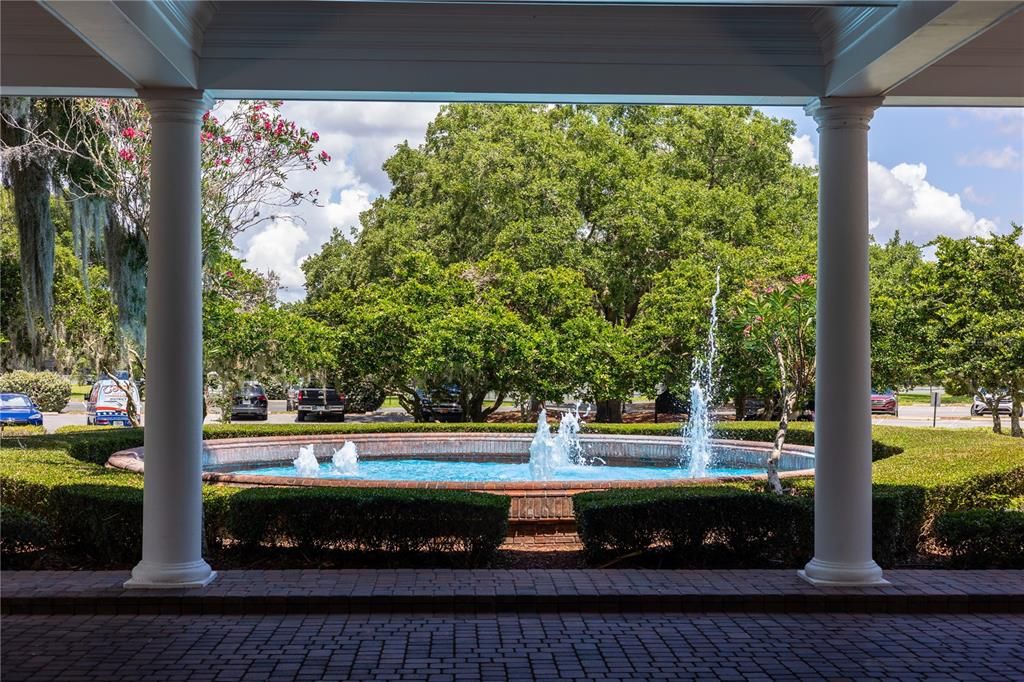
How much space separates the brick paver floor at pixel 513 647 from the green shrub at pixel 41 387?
24323 mm

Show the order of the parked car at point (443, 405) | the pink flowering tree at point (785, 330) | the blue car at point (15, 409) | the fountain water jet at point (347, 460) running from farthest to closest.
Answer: the blue car at point (15, 409)
the parked car at point (443, 405)
the fountain water jet at point (347, 460)
the pink flowering tree at point (785, 330)

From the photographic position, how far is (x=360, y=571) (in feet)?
23.0

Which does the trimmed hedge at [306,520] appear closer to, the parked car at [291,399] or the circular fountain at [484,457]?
the circular fountain at [484,457]

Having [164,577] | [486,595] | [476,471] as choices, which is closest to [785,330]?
[486,595]

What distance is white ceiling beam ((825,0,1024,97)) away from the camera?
489 centimetres

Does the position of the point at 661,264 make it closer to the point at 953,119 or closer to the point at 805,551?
the point at 805,551

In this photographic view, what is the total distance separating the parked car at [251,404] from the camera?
28.5 metres

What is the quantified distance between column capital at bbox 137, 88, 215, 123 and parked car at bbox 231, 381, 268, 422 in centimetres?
2264

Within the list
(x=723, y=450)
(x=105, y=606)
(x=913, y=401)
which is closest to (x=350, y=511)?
(x=105, y=606)

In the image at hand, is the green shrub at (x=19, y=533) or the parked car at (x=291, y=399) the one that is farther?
the parked car at (x=291, y=399)

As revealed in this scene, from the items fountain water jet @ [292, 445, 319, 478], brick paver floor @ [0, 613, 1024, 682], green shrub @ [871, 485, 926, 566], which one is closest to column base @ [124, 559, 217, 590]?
brick paver floor @ [0, 613, 1024, 682]

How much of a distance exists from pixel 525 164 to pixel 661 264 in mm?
4010

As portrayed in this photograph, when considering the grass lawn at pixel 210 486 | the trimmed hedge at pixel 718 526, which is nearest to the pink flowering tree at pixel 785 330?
the grass lawn at pixel 210 486

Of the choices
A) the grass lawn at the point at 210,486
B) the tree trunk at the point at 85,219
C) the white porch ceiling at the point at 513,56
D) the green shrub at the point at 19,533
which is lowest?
the green shrub at the point at 19,533
